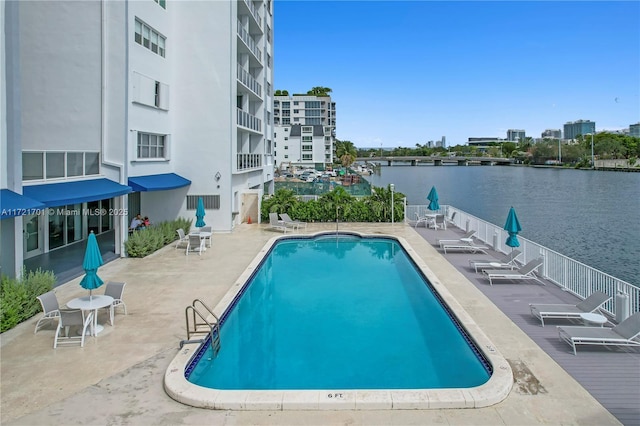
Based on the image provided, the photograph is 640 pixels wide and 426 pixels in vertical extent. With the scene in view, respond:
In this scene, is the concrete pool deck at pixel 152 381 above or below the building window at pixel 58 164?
below

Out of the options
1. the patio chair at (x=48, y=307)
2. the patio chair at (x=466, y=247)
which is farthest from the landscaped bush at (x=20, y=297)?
the patio chair at (x=466, y=247)

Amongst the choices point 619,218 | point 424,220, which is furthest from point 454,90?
point 424,220

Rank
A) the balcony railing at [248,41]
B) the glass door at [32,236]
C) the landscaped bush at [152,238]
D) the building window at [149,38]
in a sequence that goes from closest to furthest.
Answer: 1. the glass door at [32,236]
2. the landscaped bush at [152,238]
3. the building window at [149,38]
4. the balcony railing at [248,41]

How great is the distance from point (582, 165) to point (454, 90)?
252 feet

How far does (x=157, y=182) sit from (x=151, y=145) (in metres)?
2.02

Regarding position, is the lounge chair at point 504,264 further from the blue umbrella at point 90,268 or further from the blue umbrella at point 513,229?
the blue umbrella at point 90,268

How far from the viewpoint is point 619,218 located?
4375 cm

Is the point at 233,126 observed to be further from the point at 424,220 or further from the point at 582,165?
the point at 582,165

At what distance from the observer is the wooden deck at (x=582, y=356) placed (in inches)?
290

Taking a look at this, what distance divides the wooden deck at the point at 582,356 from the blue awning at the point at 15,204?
12090 millimetres

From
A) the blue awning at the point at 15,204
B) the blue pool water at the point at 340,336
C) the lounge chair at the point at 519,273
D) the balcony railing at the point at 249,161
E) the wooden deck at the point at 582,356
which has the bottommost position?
the blue pool water at the point at 340,336

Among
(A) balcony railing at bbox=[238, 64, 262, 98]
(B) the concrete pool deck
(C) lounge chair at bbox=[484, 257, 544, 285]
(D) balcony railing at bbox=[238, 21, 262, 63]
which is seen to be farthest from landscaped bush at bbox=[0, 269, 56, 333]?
(D) balcony railing at bbox=[238, 21, 262, 63]

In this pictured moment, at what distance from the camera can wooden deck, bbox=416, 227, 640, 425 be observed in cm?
736

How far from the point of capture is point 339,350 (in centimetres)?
1046
